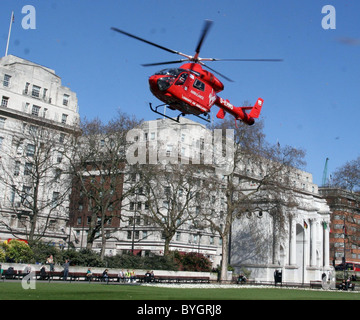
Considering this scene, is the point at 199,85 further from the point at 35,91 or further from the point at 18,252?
the point at 35,91

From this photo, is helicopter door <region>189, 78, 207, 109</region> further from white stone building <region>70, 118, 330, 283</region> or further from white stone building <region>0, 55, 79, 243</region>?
white stone building <region>0, 55, 79, 243</region>

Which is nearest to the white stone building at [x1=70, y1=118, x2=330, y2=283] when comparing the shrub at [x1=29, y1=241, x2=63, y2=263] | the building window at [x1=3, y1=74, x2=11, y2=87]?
the shrub at [x1=29, y1=241, x2=63, y2=263]

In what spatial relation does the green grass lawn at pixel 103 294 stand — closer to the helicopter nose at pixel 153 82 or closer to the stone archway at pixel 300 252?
the helicopter nose at pixel 153 82

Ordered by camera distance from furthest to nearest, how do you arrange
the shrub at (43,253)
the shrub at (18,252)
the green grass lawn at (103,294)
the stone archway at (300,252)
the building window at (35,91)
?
the building window at (35,91), the stone archway at (300,252), the shrub at (43,253), the shrub at (18,252), the green grass lawn at (103,294)

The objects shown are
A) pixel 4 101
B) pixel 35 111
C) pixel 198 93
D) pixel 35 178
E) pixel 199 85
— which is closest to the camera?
pixel 198 93

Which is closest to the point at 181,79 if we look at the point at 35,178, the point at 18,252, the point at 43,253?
the point at 18,252

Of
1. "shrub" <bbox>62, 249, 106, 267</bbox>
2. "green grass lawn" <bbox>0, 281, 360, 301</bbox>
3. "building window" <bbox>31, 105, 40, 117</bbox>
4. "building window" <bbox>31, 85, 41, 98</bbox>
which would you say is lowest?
"green grass lawn" <bbox>0, 281, 360, 301</bbox>

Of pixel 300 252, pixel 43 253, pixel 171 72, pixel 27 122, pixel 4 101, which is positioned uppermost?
pixel 4 101

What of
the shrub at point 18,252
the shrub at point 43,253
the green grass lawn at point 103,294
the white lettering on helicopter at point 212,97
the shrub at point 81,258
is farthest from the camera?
the shrub at point 81,258

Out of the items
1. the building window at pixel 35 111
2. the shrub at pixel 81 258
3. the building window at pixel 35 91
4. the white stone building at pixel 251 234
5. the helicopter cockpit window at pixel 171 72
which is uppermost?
the building window at pixel 35 91

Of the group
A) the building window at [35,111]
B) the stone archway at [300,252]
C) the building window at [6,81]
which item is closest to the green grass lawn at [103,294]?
the stone archway at [300,252]
